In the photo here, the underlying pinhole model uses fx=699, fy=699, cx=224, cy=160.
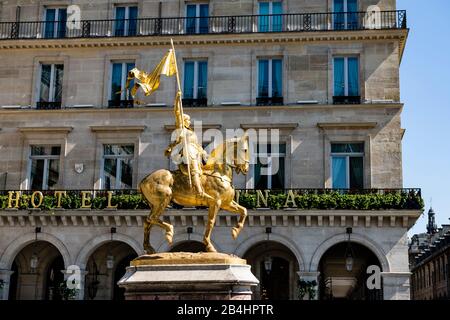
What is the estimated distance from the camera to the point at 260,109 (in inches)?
1309

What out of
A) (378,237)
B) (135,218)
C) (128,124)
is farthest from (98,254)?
(378,237)

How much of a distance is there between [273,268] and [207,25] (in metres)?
12.6

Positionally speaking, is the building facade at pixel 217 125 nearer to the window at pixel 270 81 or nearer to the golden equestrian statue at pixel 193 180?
the window at pixel 270 81

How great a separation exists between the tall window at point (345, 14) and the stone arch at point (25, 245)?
1676cm

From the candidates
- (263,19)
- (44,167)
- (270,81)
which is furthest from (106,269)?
(263,19)

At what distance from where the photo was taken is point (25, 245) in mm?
32938

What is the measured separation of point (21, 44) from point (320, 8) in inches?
594

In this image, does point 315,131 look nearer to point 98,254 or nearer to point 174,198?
point 98,254

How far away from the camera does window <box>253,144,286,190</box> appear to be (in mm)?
32875

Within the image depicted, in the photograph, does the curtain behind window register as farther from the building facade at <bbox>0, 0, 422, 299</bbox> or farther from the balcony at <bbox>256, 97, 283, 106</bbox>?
the balcony at <bbox>256, 97, 283, 106</bbox>

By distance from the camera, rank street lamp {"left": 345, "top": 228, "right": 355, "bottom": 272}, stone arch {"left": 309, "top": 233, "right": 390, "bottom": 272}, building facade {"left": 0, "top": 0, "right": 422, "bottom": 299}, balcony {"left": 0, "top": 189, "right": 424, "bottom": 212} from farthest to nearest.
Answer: street lamp {"left": 345, "top": 228, "right": 355, "bottom": 272}, building facade {"left": 0, "top": 0, "right": 422, "bottom": 299}, stone arch {"left": 309, "top": 233, "right": 390, "bottom": 272}, balcony {"left": 0, "top": 189, "right": 424, "bottom": 212}

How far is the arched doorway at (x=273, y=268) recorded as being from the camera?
33656 mm

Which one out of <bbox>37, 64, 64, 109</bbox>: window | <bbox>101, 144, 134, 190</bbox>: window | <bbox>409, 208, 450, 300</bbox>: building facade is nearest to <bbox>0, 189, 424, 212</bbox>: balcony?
<bbox>101, 144, 134, 190</bbox>: window

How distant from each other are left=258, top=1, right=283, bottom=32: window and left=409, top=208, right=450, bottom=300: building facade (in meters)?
34.9
